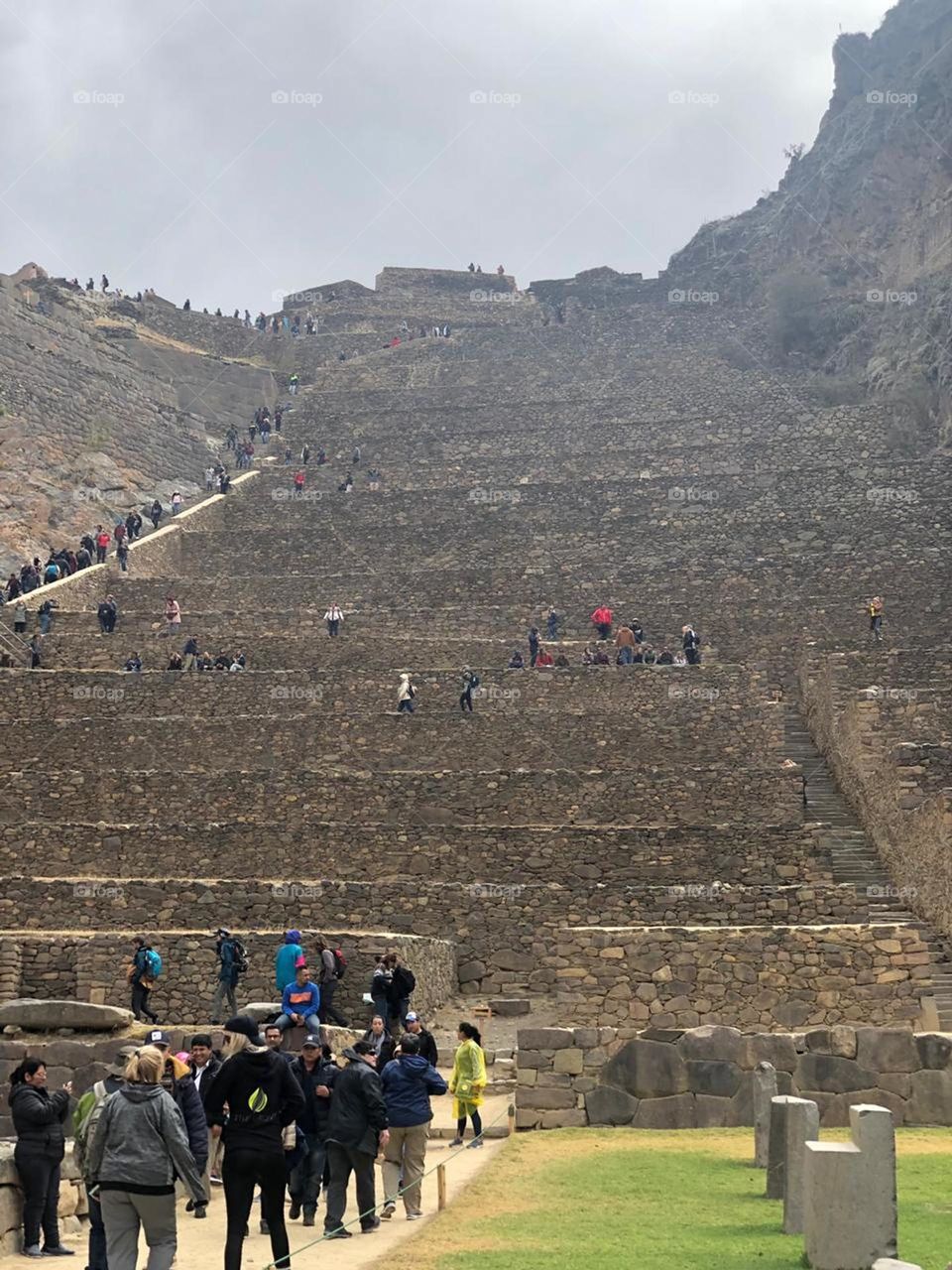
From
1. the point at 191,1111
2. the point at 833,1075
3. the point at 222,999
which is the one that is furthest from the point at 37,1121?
the point at 222,999

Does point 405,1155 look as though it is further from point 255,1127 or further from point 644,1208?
point 255,1127

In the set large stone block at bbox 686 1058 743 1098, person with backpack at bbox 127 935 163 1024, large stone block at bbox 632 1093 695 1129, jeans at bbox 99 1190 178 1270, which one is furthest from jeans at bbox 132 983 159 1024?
jeans at bbox 99 1190 178 1270

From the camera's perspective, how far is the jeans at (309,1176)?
13.6 meters

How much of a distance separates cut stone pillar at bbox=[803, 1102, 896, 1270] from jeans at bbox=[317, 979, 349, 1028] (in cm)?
1137

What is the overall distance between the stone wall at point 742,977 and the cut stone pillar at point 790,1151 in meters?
7.31

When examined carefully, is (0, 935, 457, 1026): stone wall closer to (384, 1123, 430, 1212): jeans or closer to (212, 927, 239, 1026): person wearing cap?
(212, 927, 239, 1026): person wearing cap

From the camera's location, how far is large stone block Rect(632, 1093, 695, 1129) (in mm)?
16156

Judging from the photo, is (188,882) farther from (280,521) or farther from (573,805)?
(280,521)

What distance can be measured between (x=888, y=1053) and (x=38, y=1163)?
7.30 m

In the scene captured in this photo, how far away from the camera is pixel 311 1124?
44.2 ft

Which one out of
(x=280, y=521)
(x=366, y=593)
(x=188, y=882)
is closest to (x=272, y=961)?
(x=188, y=882)

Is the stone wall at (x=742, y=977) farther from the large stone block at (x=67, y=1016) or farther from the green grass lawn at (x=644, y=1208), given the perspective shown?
the large stone block at (x=67, y=1016)

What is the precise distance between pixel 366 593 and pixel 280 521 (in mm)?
7466

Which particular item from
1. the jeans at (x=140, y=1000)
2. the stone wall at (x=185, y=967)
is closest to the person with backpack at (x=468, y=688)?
the stone wall at (x=185, y=967)
